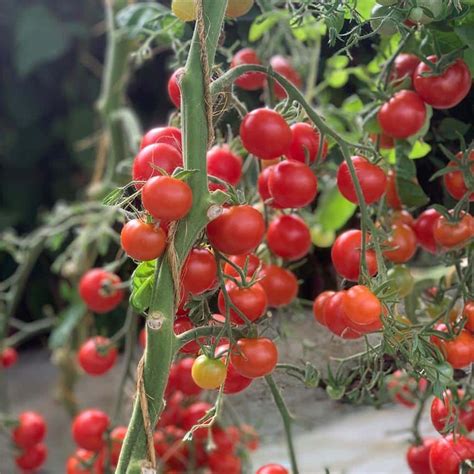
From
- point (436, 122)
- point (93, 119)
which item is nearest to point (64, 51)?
point (93, 119)

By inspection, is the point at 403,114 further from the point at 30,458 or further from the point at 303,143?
the point at 30,458

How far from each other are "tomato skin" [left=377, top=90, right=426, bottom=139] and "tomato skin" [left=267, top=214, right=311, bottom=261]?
0.33 ft

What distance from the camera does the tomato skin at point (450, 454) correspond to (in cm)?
53

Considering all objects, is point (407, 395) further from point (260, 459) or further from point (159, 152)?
point (159, 152)

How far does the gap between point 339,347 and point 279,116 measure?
8.5 inches

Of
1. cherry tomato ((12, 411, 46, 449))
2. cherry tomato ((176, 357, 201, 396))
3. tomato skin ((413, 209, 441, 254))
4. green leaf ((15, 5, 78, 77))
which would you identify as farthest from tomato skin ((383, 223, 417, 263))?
green leaf ((15, 5, 78, 77))

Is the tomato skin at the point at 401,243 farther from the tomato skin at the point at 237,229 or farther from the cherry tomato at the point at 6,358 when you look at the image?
the cherry tomato at the point at 6,358

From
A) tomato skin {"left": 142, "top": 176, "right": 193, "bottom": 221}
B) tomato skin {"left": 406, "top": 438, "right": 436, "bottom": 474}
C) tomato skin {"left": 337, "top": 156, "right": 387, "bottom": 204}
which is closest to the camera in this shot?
tomato skin {"left": 142, "top": 176, "right": 193, "bottom": 221}

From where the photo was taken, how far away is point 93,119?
1.82 metres

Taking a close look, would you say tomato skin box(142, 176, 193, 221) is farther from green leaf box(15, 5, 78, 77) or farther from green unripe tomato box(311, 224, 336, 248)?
green leaf box(15, 5, 78, 77)

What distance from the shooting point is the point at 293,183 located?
520 millimetres

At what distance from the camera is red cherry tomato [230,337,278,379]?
18.3 inches

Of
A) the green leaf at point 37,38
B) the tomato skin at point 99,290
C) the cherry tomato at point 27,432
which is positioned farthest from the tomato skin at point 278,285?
the green leaf at point 37,38

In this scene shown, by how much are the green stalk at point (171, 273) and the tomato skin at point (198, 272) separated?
20 millimetres
